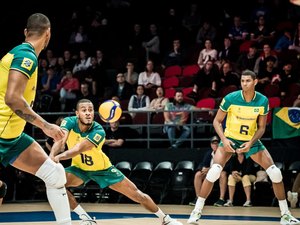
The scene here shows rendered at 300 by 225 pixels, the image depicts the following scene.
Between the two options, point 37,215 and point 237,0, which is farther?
point 237,0

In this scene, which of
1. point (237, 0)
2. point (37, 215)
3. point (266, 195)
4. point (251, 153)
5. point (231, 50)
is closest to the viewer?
point (251, 153)

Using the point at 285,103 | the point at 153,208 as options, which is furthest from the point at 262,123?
the point at 285,103

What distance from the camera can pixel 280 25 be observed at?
55.1 ft

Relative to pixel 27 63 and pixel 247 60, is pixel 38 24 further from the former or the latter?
pixel 247 60

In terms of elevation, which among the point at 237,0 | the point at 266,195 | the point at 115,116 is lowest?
the point at 266,195

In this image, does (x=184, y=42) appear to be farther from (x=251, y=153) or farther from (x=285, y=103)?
(x=251, y=153)

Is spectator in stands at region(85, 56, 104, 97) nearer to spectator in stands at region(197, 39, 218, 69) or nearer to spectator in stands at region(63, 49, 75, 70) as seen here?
spectator in stands at region(63, 49, 75, 70)

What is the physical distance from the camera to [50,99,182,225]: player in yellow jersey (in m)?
7.84

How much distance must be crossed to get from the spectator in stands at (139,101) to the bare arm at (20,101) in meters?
9.54

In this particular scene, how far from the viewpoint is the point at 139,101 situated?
14984mm

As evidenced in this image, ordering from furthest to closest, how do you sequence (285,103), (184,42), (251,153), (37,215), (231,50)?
(184,42) < (231,50) < (285,103) < (37,215) < (251,153)

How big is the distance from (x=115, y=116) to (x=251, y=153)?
8.67ft

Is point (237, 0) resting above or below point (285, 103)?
above

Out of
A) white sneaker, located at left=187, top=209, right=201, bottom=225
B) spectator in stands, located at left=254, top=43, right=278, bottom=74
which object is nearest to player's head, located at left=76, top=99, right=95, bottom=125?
white sneaker, located at left=187, top=209, right=201, bottom=225
